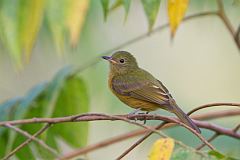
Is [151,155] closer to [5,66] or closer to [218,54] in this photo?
[5,66]

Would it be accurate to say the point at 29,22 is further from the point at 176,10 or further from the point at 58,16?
the point at 176,10

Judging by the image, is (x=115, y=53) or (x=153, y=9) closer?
(x=153, y=9)

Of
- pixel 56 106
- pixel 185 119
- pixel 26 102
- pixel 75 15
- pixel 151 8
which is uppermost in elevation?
pixel 75 15

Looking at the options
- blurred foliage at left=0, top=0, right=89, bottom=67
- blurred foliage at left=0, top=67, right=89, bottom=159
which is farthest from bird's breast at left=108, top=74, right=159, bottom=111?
blurred foliage at left=0, top=0, right=89, bottom=67

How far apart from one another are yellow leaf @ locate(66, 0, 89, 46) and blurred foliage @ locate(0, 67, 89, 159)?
1189 millimetres

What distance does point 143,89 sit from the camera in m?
4.58

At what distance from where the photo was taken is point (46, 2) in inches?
130

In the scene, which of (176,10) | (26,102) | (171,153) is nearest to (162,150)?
(171,153)

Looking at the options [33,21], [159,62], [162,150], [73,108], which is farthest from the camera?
[159,62]

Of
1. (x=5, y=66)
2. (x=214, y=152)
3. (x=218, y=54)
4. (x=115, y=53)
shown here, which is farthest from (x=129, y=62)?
(x=218, y=54)

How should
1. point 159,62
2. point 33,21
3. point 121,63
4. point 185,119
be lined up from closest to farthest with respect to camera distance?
point 33,21, point 185,119, point 121,63, point 159,62

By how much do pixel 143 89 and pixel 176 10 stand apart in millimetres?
1553

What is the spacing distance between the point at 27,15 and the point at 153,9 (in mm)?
630

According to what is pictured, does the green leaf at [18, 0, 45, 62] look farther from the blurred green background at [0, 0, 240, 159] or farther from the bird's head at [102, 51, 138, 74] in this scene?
the blurred green background at [0, 0, 240, 159]
